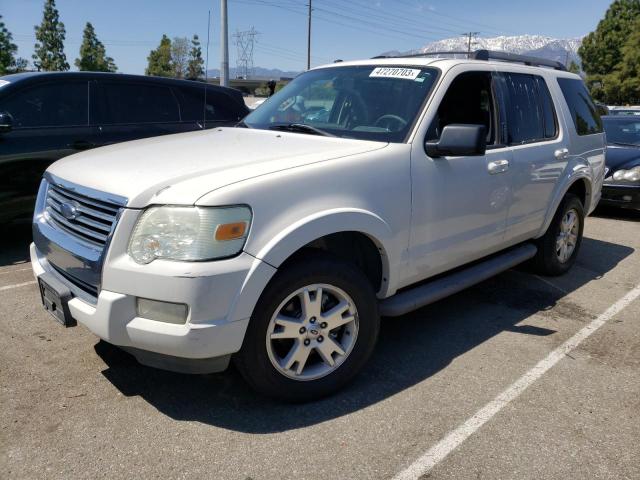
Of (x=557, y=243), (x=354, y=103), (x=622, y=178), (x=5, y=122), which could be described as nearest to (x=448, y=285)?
(x=354, y=103)

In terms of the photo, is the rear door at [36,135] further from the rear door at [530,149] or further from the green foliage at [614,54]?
the green foliage at [614,54]

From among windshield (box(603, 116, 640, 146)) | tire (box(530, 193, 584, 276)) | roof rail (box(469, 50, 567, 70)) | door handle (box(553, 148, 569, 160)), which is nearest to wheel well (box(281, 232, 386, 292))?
roof rail (box(469, 50, 567, 70))

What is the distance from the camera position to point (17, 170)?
534cm

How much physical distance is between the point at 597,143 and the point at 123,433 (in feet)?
16.5

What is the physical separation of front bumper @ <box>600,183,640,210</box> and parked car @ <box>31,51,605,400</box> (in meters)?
4.39

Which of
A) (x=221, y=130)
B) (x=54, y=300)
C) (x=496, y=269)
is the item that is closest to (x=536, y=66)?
(x=496, y=269)

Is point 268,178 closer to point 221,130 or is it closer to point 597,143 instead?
point 221,130

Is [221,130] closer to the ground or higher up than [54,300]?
higher up

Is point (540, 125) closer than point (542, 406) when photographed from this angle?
No

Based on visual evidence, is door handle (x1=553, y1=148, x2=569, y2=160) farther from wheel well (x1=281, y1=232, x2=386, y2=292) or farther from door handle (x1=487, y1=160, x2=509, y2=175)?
wheel well (x1=281, y1=232, x2=386, y2=292)

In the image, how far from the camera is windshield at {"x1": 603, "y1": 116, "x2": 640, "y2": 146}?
31.1 feet

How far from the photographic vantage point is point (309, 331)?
2.90m

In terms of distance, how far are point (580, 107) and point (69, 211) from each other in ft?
15.3

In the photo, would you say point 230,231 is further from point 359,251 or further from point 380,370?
point 380,370
